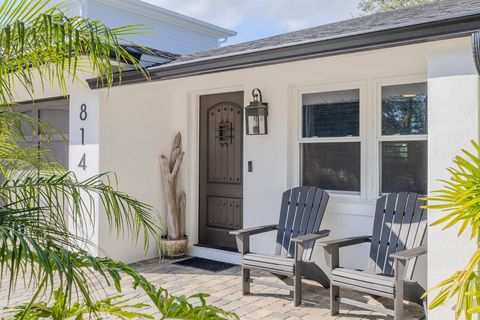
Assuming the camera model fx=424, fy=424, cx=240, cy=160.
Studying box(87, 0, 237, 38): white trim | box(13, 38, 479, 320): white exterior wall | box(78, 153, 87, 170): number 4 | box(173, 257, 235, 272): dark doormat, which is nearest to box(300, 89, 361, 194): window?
box(13, 38, 479, 320): white exterior wall

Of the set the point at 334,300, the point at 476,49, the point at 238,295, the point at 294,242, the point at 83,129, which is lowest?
the point at 238,295

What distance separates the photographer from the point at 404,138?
4344 millimetres

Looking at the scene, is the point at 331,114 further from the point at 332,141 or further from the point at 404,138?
the point at 404,138

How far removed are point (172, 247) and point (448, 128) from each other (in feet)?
12.3

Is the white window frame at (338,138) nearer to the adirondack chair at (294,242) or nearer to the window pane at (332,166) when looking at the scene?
the window pane at (332,166)

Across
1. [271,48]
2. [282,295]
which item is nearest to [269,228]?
[282,295]

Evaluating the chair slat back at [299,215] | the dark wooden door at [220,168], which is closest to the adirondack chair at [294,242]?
the chair slat back at [299,215]

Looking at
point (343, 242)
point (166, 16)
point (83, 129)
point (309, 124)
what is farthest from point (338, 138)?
point (166, 16)

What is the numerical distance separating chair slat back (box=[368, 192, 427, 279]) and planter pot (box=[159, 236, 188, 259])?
2631 mm

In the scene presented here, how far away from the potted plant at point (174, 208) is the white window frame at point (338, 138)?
171 cm

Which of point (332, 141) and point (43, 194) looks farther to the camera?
point (332, 141)

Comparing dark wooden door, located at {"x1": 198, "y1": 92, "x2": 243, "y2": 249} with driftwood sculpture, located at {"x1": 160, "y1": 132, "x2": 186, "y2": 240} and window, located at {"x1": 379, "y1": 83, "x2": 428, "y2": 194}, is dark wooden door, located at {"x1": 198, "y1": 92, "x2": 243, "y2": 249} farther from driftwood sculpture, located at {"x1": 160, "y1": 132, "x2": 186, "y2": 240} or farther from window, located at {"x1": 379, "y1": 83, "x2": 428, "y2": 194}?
window, located at {"x1": 379, "y1": 83, "x2": 428, "y2": 194}

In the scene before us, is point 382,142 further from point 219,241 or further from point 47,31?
point 47,31

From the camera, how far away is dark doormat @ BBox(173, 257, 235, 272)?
5.21m
